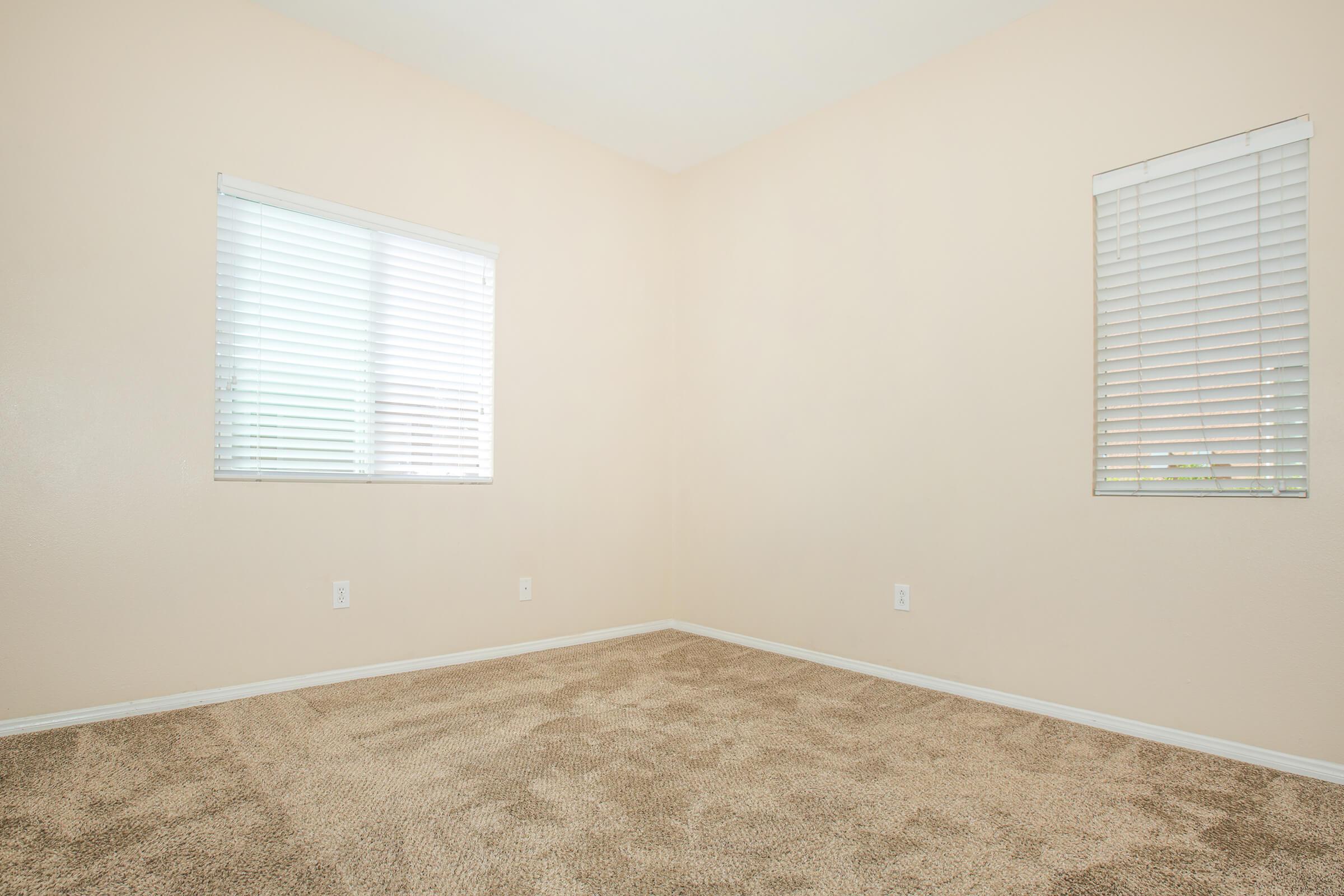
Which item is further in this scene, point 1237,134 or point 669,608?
point 669,608

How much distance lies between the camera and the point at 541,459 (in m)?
3.88

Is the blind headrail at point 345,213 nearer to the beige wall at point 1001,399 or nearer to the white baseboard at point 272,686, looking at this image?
the beige wall at point 1001,399

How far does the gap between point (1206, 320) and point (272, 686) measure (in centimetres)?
381

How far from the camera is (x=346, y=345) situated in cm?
321

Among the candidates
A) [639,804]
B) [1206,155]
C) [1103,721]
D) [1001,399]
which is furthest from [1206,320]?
[639,804]

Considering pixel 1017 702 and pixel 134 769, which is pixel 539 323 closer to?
pixel 134 769

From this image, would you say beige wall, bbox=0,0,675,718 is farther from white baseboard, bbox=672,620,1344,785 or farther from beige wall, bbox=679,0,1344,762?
white baseboard, bbox=672,620,1344,785

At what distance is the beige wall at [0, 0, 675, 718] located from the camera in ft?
8.18

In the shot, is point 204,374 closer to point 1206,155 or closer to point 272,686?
point 272,686

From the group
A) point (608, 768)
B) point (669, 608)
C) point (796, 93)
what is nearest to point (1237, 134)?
point (796, 93)

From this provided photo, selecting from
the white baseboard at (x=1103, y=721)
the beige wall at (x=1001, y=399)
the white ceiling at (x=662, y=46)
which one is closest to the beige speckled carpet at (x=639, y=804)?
the white baseboard at (x=1103, y=721)

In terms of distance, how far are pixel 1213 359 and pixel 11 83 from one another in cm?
426

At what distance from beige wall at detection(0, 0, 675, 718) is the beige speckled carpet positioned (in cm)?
39

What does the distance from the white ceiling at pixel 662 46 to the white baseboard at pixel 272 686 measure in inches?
111
